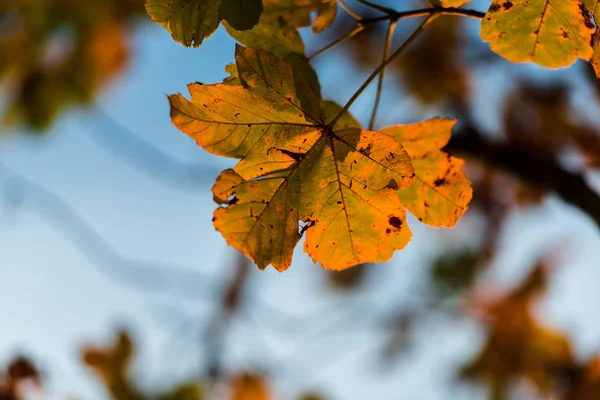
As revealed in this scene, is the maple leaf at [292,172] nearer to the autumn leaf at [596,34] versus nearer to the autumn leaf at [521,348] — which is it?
the autumn leaf at [596,34]

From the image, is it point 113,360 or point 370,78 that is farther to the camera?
point 113,360

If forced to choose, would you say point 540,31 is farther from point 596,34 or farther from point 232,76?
point 232,76

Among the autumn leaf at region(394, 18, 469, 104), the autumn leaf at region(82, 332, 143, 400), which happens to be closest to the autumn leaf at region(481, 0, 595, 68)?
the autumn leaf at region(82, 332, 143, 400)

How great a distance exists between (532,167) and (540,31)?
75 centimetres

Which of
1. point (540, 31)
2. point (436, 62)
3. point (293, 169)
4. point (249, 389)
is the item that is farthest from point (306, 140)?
point (436, 62)

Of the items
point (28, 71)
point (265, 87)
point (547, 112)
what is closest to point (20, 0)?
point (28, 71)

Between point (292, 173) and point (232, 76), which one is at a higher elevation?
point (232, 76)

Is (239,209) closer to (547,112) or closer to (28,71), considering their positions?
(547,112)

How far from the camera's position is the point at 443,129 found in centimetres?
86

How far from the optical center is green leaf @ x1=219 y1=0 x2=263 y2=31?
666mm

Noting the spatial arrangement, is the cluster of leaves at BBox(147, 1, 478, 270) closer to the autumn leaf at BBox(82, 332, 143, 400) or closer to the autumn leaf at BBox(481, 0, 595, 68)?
the autumn leaf at BBox(481, 0, 595, 68)

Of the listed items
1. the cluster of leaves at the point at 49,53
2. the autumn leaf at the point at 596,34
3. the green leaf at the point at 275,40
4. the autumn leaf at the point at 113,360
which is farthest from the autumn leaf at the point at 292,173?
the cluster of leaves at the point at 49,53

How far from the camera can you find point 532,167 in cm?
139

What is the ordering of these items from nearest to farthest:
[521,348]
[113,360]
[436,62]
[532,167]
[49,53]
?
[532,167]
[113,360]
[521,348]
[436,62]
[49,53]
